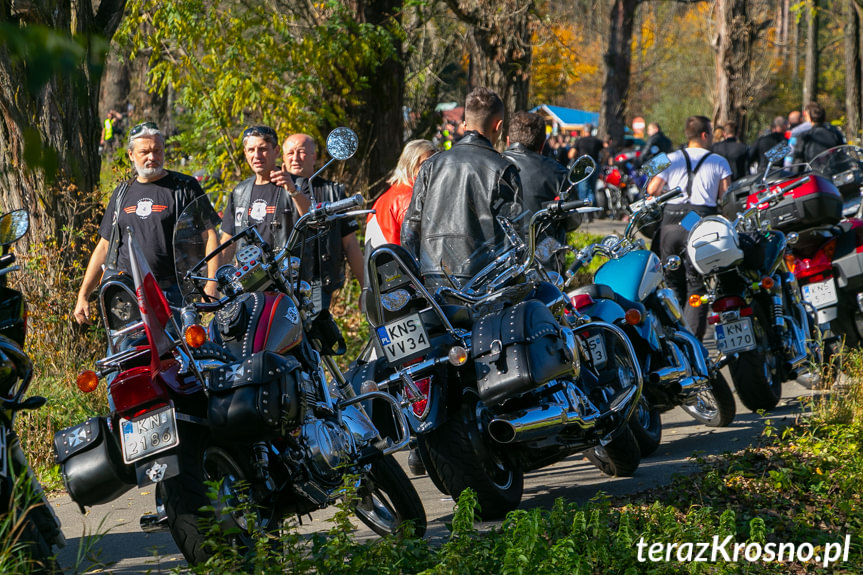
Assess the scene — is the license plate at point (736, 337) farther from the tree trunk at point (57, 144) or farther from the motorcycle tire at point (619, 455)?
the tree trunk at point (57, 144)

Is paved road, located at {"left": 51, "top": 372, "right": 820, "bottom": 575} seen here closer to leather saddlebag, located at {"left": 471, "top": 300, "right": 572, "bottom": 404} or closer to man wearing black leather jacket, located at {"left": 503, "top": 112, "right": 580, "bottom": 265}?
→ leather saddlebag, located at {"left": 471, "top": 300, "right": 572, "bottom": 404}

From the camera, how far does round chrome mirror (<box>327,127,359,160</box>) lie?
5098 mm

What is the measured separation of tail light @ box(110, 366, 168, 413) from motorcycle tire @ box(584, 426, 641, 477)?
278cm

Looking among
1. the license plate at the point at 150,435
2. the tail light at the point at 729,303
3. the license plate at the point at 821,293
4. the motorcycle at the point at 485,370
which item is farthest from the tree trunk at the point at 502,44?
the license plate at the point at 150,435

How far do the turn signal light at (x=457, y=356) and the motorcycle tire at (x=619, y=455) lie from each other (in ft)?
4.09

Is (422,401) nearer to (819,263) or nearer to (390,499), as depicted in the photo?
(390,499)

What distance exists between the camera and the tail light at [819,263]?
8.54 meters

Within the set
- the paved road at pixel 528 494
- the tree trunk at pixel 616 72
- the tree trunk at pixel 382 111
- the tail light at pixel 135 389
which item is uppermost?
the tree trunk at pixel 616 72

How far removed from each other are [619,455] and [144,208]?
9.97 feet

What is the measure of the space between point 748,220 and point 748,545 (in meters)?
3.82

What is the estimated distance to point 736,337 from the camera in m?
7.43

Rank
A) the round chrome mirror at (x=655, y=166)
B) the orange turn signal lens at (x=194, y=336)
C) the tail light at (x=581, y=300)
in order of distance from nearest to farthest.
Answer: the orange turn signal lens at (x=194, y=336), the tail light at (x=581, y=300), the round chrome mirror at (x=655, y=166)

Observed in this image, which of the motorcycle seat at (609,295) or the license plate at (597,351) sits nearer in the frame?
the license plate at (597,351)

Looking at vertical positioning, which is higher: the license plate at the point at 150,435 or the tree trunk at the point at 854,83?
the tree trunk at the point at 854,83
